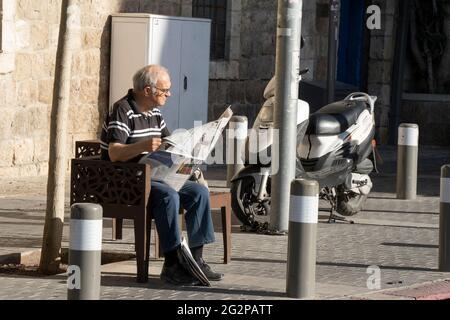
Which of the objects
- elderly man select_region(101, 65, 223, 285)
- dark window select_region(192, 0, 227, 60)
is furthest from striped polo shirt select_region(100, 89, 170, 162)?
dark window select_region(192, 0, 227, 60)

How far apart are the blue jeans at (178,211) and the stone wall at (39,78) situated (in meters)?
6.01

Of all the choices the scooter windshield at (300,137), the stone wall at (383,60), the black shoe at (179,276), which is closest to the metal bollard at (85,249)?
the black shoe at (179,276)

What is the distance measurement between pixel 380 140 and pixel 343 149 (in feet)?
32.1

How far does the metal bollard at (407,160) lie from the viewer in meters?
14.6

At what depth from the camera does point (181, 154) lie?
9227mm

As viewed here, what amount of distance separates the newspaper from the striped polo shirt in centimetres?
19

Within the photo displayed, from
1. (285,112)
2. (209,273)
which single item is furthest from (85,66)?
Result: (209,273)

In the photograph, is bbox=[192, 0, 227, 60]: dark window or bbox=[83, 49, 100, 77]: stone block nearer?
bbox=[83, 49, 100, 77]: stone block

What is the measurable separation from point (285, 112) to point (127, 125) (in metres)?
2.51

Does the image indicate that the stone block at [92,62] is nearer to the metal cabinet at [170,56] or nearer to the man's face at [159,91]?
the metal cabinet at [170,56]

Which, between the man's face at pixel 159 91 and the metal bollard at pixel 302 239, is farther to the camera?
→ the man's face at pixel 159 91

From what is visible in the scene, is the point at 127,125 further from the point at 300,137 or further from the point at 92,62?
the point at 92,62

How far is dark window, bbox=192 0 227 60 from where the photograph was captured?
19.7 meters

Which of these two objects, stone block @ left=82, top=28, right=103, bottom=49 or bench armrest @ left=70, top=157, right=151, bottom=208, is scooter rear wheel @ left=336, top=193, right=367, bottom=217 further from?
stone block @ left=82, top=28, right=103, bottom=49
